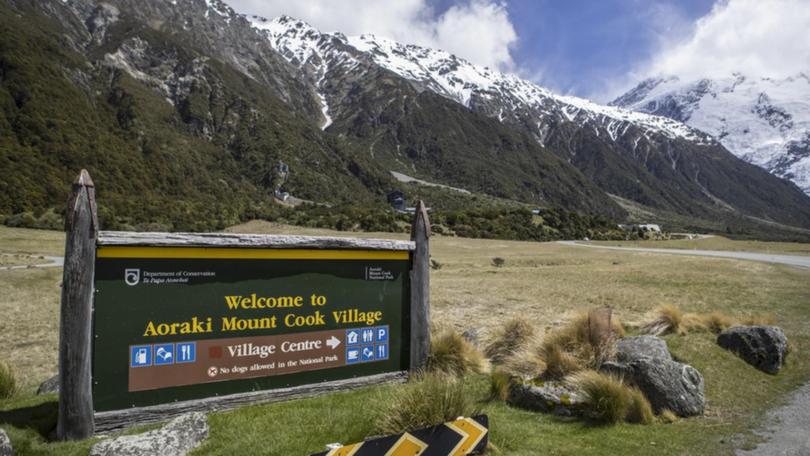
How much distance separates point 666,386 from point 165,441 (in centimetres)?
639

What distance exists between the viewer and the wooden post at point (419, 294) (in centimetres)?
880

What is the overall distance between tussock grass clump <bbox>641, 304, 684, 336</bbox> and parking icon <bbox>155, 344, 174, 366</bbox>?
382 inches

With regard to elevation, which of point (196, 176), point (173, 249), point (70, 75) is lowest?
point (173, 249)

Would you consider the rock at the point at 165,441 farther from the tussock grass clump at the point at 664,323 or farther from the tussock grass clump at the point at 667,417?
the tussock grass clump at the point at 664,323

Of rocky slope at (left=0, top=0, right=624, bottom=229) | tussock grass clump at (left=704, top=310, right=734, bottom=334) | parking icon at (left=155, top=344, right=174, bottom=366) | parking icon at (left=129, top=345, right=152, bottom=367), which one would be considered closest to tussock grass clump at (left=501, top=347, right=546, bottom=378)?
parking icon at (left=155, top=344, right=174, bottom=366)

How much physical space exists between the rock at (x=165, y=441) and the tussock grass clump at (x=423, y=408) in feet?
6.63

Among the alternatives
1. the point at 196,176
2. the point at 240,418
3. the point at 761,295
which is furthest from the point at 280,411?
the point at 196,176

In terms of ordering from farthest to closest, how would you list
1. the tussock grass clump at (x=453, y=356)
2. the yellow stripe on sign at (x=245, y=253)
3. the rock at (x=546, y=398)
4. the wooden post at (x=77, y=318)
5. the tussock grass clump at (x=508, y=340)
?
the tussock grass clump at (x=508, y=340)
the tussock grass clump at (x=453, y=356)
the rock at (x=546, y=398)
the yellow stripe on sign at (x=245, y=253)
the wooden post at (x=77, y=318)

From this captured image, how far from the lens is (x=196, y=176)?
446 feet

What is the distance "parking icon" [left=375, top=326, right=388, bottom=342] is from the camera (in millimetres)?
8516

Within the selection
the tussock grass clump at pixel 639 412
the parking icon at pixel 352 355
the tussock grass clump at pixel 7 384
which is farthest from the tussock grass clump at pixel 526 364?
the tussock grass clump at pixel 7 384

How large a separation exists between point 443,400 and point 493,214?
237 feet

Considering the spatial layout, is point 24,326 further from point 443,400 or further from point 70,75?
point 70,75

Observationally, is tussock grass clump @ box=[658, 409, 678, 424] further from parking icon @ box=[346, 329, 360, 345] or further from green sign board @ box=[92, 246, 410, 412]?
Answer: parking icon @ box=[346, 329, 360, 345]
